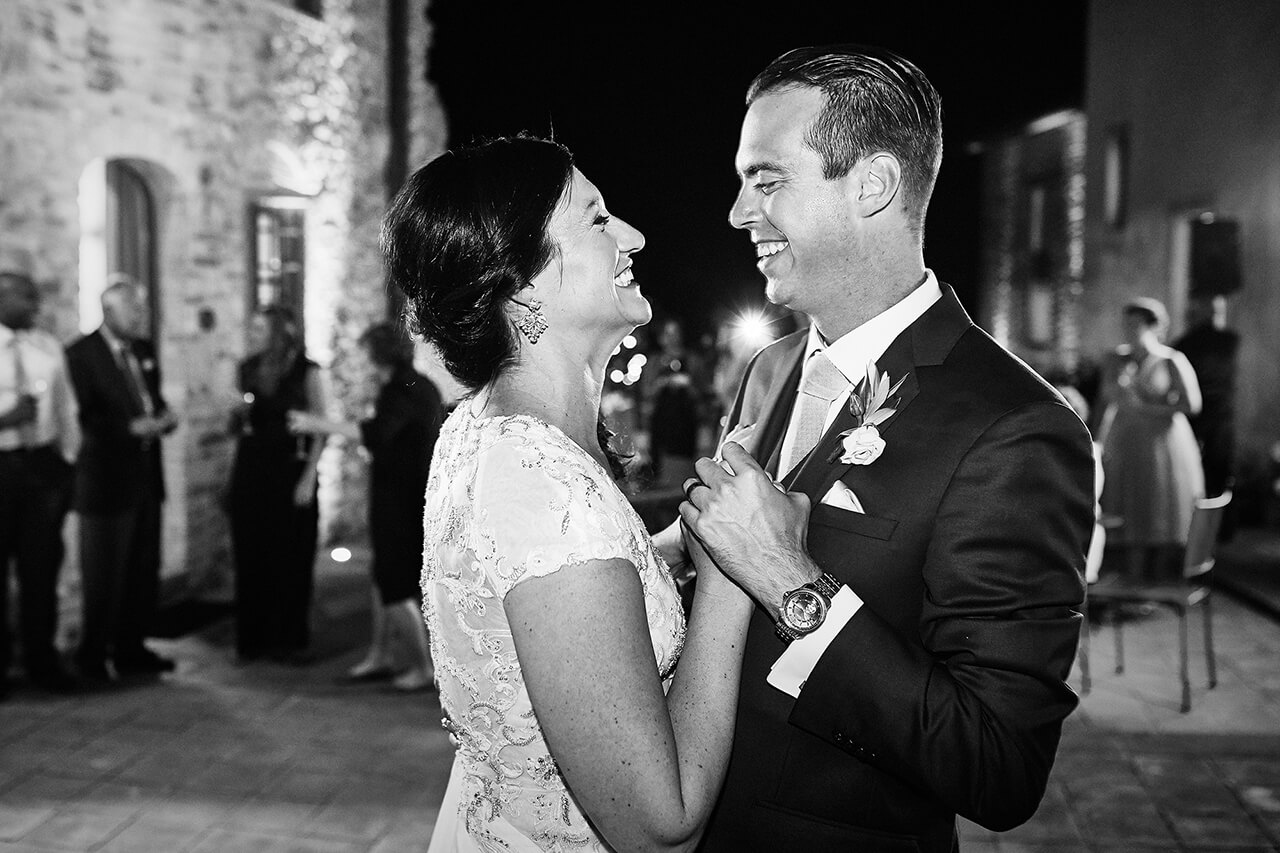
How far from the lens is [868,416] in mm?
1685

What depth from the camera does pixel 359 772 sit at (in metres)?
4.44

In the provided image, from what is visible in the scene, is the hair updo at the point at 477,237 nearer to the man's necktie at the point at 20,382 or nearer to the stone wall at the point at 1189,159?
the man's necktie at the point at 20,382

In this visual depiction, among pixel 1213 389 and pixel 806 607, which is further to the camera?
pixel 1213 389

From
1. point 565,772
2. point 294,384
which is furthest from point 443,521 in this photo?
point 294,384

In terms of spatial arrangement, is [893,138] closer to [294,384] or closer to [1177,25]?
[294,384]

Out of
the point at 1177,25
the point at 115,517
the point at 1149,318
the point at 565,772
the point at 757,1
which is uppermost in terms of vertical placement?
the point at 757,1

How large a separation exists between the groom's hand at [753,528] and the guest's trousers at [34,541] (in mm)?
4827

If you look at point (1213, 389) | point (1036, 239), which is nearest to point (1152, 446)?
point (1213, 389)

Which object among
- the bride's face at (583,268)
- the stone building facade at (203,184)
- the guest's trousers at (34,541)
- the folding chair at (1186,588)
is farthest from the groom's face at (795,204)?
the stone building facade at (203,184)

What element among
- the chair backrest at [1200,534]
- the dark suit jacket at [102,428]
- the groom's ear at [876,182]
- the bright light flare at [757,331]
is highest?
the groom's ear at [876,182]

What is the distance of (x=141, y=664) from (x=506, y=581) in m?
4.90

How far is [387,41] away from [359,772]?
7.34 meters

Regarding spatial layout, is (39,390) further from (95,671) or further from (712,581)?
(712,581)

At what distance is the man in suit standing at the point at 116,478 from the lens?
5562 millimetres
